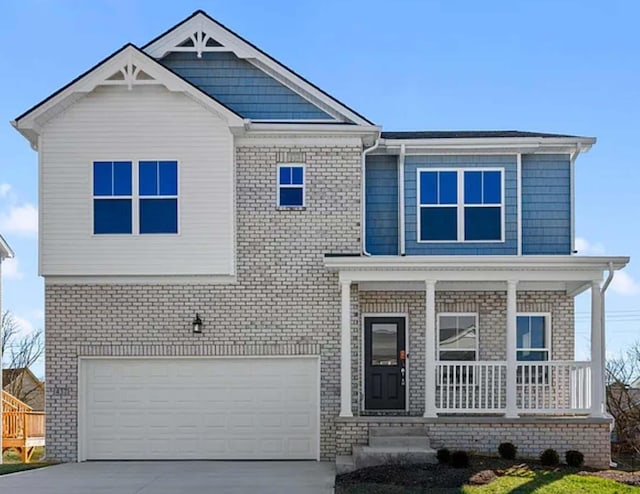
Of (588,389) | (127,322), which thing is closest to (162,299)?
(127,322)

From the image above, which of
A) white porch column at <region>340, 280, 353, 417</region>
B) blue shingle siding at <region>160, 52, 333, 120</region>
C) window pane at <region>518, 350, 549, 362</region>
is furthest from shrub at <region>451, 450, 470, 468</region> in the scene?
blue shingle siding at <region>160, 52, 333, 120</region>

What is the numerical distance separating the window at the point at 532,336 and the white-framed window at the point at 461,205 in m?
1.74

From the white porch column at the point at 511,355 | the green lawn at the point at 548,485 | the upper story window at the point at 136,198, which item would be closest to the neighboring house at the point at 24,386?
the upper story window at the point at 136,198

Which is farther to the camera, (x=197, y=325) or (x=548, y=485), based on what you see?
(x=197, y=325)

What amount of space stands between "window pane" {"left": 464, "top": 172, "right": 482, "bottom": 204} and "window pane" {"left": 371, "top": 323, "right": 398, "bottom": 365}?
2968mm

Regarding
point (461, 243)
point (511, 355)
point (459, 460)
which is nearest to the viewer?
point (459, 460)

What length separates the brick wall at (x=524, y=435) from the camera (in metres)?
13.0

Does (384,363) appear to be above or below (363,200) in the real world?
below

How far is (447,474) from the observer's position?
11.3m

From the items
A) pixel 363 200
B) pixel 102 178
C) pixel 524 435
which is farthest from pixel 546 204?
pixel 102 178

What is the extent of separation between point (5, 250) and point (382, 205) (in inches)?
343

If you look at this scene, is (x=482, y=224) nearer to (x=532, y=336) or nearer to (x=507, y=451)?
(x=532, y=336)

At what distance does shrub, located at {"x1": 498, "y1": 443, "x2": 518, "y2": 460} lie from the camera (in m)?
12.6

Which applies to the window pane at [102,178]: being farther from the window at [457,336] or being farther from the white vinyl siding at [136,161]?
the window at [457,336]
